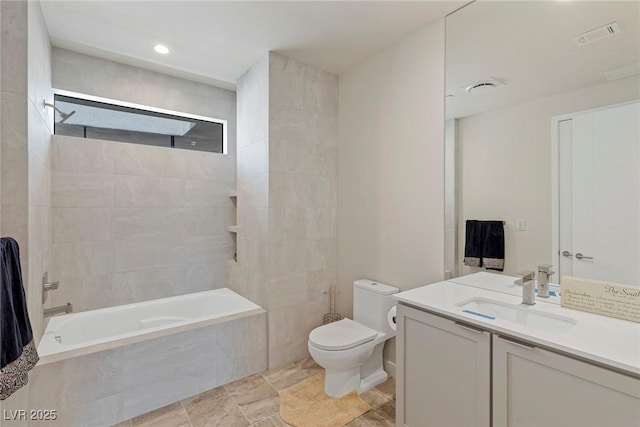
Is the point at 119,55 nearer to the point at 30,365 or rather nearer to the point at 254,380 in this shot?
the point at 30,365

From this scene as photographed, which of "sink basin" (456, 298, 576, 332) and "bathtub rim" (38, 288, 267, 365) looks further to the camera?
"bathtub rim" (38, 288, 267, 365)

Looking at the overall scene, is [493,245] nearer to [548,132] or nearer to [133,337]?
[548,132]

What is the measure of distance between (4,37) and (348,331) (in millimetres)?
2679

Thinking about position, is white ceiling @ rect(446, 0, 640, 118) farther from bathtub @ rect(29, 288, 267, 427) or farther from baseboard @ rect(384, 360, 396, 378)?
bathtub @ rect(29, 288, 267, 427)

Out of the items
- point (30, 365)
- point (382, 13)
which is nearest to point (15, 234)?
point (30, 365)

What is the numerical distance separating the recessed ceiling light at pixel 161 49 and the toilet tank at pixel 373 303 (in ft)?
8.10

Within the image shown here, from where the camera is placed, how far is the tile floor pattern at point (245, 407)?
1883 mm

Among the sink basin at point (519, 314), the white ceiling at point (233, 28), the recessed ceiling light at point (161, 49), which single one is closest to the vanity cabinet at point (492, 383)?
the sink basin at point (519, 314)

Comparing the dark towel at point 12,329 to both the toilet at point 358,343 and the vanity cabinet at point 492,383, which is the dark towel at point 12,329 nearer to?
the toilet at point 358,343

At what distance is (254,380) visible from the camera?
2.36 m

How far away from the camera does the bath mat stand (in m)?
1.88

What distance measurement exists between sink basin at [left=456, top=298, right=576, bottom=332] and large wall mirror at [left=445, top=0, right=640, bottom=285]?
27cm

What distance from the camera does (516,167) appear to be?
171cm

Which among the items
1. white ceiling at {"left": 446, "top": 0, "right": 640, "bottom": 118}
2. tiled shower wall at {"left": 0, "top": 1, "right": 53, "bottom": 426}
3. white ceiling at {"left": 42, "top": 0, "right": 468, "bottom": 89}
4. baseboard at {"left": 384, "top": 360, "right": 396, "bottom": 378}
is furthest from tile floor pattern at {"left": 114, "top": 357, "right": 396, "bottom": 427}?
white ceiling at {"left": 42, "top": 0, "right": 468, "bottom": 89}
